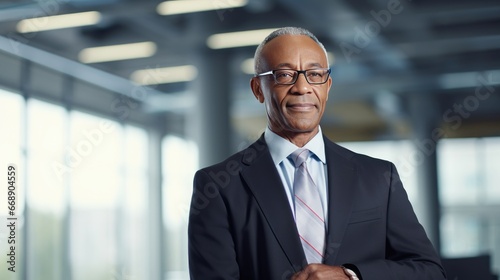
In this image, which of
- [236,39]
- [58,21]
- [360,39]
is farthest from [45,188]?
[360,39]

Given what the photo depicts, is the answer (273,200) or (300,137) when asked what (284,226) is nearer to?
(273,200)

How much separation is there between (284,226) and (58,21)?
32.0 feet

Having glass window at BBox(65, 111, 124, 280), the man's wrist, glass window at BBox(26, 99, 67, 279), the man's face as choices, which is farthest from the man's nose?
glass window at BBox(65, 111, 124, 280)

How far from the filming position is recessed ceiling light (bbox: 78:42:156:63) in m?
12.0

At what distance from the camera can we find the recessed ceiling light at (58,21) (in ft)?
32.8

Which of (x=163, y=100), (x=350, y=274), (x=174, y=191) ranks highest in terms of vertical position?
(x=163, y=100)

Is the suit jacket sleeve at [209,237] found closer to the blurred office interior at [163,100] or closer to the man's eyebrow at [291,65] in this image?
the man's eyebrow at [291,65]

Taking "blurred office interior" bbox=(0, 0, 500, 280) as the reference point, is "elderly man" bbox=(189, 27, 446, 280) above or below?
below

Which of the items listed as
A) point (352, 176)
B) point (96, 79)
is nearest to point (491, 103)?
point (96, 79)

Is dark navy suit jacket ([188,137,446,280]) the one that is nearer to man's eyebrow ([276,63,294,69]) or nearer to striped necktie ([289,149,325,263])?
striped necktie ([289,149,325,263])

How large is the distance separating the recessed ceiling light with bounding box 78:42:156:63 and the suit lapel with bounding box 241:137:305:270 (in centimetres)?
1062

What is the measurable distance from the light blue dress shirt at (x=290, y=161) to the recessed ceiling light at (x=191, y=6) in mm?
8315

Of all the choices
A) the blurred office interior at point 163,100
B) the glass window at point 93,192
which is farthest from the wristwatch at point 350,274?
the glass window at point 93,192

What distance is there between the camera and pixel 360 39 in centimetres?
1173
